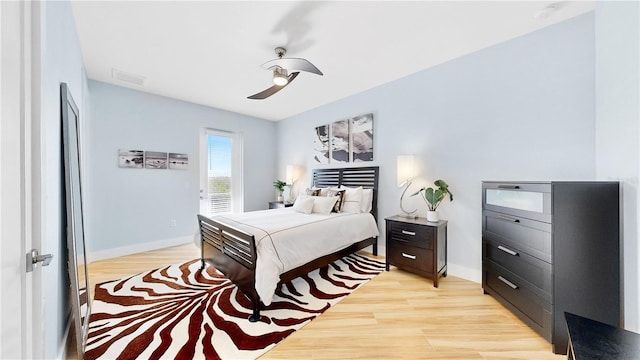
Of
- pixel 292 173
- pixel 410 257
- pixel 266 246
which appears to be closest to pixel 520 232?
pixel 410 257

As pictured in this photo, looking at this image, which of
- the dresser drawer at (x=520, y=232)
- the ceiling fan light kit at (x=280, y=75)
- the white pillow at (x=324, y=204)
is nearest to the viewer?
the dresser drawer at (x=520, y=232)

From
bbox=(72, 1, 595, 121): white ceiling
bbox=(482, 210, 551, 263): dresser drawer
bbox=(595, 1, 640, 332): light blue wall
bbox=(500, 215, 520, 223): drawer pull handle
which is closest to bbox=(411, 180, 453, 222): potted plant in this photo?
bbox=(482, 210, 551, 263): dresser drawer

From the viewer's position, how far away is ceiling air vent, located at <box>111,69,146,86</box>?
3223 millimetres

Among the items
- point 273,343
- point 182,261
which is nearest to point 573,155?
point 273,343

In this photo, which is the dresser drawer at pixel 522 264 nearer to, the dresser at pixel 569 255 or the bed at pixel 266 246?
the dresser at pixel 569 255

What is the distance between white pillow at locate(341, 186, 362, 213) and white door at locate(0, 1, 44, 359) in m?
3.08

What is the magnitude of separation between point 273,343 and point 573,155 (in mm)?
2976

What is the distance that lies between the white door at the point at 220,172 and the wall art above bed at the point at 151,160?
40 centimetres

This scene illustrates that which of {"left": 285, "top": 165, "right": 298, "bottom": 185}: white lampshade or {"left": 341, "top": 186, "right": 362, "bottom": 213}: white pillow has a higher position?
{"left": 285, "top": 165, "right": 298, "bottom": 185}: white lampshade

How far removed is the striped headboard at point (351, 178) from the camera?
3.75 m

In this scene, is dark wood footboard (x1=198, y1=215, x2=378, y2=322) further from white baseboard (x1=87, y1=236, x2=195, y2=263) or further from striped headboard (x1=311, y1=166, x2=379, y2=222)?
white baseboard (x1=87, y1=236, x2=195, y2=263)

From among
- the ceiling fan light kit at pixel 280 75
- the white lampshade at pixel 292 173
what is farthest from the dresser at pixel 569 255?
the white lampshade at pixel 292 173

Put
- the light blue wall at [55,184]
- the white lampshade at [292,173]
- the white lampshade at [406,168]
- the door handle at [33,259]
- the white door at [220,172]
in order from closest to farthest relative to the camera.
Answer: the door handle at [33,259], the light blue wall at [55,184], the white lampshade at [406,168], the white door at [220,172], the white lampshade at [292,173]

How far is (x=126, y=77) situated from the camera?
3.37 m
